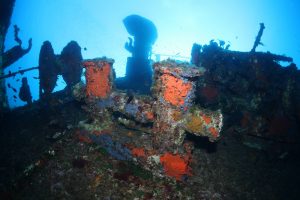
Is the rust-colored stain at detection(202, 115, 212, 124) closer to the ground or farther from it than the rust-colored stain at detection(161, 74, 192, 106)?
closer to the ground

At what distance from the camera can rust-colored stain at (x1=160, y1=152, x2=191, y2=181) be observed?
479 centimetres

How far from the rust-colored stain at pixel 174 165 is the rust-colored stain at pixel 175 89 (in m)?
1.02

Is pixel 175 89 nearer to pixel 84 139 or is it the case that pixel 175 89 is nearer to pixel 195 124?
pixel 195 124

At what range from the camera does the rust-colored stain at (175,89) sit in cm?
457

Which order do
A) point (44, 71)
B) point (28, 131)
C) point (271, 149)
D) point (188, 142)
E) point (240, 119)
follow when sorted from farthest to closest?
point (44, 71) → point (28, 131) → point (240, 119) → point (271, 149) → point (188, 142)

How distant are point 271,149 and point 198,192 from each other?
3.12m

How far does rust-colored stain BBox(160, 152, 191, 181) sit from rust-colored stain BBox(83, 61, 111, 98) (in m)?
1.96

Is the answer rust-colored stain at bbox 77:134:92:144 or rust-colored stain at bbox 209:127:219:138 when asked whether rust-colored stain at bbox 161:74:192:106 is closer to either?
rust-colored stain at bbox 209:127:219:138

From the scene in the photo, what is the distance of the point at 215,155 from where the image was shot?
604 centimetres

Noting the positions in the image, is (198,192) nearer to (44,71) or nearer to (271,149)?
(271,149)

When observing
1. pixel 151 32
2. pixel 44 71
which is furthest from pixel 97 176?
pixel 151 32

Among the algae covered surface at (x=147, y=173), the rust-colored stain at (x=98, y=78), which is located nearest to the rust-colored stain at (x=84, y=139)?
the algae covered surface at (x=147, y=173)

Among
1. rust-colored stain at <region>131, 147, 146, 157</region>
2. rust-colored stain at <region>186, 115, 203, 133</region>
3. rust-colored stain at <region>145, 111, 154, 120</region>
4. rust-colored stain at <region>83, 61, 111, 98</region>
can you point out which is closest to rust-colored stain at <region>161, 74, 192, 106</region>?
rust-colored stain at <region>186, 115, 203, 133</region>

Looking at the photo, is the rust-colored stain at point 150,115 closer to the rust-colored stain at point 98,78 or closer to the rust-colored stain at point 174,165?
the rust-colored stain at point 174,165
